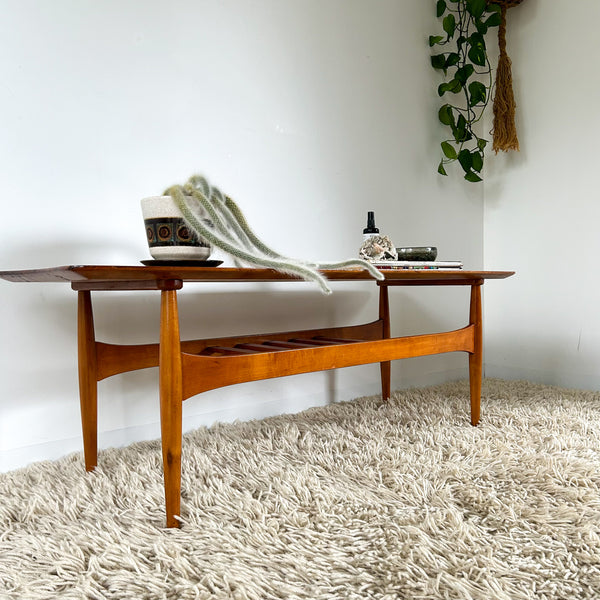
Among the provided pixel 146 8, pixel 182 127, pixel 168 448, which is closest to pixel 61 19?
pixel 146 8

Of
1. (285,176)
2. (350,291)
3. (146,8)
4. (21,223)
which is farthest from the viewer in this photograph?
(350,291)

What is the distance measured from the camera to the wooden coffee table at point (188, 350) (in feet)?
2.50

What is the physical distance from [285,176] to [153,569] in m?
1.10

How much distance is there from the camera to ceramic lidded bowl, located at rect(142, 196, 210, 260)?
0.81 m

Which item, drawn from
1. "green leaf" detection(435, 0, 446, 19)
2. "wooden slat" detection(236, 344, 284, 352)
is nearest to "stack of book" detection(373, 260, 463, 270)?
"wooden slat" detection(236, 344, 284, 352)

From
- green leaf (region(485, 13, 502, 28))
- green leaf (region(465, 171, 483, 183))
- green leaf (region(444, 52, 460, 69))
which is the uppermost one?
green leaf (region(485, 13, 502, 28))

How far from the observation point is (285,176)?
1.47m

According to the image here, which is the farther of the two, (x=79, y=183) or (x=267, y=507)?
(x=79, y=183)

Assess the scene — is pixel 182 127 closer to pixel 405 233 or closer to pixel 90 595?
pixel 405 233

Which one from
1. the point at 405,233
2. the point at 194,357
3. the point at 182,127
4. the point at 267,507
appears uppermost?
the point at 182,127

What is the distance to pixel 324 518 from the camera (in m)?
0.75

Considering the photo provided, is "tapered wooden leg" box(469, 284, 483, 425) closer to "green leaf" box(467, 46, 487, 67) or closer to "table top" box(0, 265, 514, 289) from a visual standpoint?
"table top" box(0, 265, 514, 289)

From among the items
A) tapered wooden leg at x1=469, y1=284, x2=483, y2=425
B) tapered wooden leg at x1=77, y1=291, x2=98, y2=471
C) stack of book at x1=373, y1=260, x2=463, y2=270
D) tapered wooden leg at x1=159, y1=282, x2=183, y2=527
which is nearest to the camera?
tapered wooden leg at x1=159, y1=282, x2=183, y2=527

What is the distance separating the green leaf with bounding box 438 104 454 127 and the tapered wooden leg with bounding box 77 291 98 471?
1.41m
